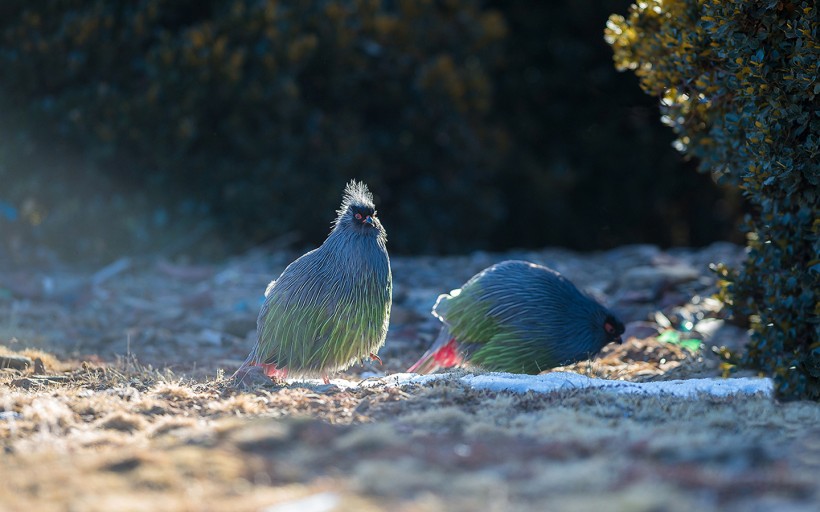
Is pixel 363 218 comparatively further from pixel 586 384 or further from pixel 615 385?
pixel 615 385

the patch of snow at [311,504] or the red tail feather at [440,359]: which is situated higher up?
Result: the red tail feather at [440,359]

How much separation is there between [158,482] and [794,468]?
2.53 m

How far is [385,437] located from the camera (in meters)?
4.48

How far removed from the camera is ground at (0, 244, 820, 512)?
3.74 meters

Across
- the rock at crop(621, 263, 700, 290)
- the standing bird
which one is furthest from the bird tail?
the rock at crop(621, 263, 700, 290)

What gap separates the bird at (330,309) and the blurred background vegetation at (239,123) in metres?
5.45

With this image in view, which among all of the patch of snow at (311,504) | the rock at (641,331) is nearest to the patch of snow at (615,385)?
the rock at (641,331)

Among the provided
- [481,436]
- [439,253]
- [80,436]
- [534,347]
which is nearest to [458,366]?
[534,347]

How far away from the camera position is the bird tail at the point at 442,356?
727 centimetres

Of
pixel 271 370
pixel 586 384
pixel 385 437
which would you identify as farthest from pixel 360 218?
pixel 385 437

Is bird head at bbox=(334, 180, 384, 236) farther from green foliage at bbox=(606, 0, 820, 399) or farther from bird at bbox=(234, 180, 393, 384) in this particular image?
green foliage at bbox=(606, 0, 820, 399)

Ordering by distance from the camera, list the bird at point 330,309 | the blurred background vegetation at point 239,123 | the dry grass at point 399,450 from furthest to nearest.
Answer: the blurred background vegetation at point 239,123 < the bird at point 330,309 < the dry grass at point 399,450

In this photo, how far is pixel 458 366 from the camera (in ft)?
23.8

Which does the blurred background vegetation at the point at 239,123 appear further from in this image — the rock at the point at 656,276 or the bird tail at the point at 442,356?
the bird tail at the point at 442,356
